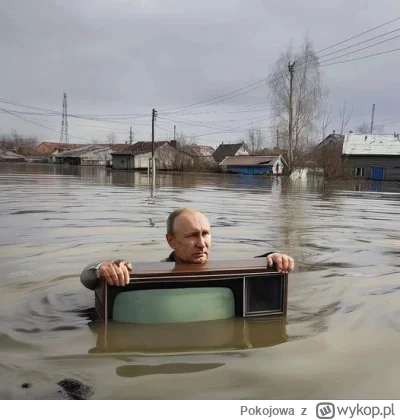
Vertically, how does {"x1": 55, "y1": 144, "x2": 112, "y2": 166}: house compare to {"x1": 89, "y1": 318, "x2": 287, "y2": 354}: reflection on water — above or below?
above

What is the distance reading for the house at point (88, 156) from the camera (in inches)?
3472

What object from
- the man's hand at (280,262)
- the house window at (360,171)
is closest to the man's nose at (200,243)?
the man's hand at (280,262)

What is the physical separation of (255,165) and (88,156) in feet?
133

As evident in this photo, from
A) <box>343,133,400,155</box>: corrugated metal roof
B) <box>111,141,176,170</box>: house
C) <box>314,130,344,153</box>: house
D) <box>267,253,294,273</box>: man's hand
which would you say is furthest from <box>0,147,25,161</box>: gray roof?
<box>267,253,294,273</box>: man's hand

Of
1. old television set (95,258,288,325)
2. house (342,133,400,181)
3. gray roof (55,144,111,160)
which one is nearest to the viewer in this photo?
old television set (95,258,288,325)

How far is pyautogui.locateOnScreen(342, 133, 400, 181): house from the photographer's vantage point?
45.7 m

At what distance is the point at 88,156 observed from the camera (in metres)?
88.2

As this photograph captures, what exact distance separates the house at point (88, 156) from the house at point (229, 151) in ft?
68.3

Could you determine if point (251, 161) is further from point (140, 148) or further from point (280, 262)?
point (280, 262)

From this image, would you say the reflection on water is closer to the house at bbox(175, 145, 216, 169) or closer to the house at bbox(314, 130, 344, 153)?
the house at bbox(314, 130, 344, 153)

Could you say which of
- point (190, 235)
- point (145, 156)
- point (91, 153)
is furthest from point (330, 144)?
point (91, 153)

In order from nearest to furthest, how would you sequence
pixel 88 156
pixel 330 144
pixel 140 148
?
pixel 330 144 → pixel 140 148 → pixel 88 156

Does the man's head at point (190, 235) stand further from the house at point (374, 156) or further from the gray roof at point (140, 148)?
the gray roof at point (140, 148)
